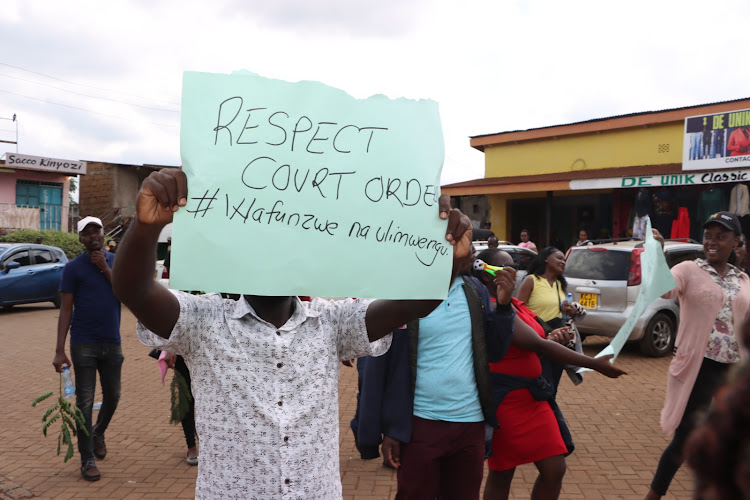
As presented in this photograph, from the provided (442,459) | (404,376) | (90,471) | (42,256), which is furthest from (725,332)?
(42,256)

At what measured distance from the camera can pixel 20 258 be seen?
16156mm

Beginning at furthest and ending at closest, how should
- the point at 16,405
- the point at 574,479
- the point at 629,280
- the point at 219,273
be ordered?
the point at 629,280
the point at 16,405
the point at 574,479
the point at 219,273

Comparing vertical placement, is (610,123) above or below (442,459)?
above

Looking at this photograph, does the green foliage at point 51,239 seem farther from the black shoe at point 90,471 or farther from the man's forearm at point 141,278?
the man's forearm at point 141,278

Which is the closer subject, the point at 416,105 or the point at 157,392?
the point at 416,105

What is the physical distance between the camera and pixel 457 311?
10.8ft

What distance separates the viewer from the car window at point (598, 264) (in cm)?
992

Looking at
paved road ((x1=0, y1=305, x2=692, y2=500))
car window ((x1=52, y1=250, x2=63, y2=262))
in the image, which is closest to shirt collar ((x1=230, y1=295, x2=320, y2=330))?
paved road ((x1=0, y1=305, x2=692, y2=500))

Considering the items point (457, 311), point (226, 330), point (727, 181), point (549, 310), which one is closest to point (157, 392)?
point (549, 310)

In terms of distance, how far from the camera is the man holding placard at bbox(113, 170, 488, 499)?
2031mm

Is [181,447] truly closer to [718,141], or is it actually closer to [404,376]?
[404,376]

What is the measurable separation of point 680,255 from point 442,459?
29.1ft

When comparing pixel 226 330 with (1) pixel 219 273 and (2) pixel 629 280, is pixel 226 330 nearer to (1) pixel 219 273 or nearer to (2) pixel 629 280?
(1) pixel 219 273

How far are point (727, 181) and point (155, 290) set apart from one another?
1557 centimetres
